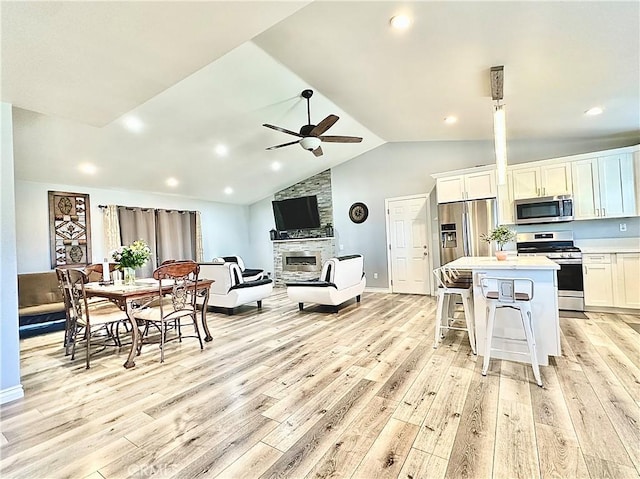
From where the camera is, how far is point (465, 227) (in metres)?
5.40

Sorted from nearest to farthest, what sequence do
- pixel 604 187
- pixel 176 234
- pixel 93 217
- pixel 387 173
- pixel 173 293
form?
pixel 173 293 → pixel 604 187 → pixel 93 217 → pixel 387 173 → pixel 176 234

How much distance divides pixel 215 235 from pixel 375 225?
4.42 m

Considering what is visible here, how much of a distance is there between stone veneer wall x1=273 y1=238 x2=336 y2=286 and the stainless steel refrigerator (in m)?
2.93

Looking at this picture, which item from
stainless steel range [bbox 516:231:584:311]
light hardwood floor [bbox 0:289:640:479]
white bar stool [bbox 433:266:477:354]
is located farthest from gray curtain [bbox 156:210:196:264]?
stainless steel range [bbox 516:231:584:311]

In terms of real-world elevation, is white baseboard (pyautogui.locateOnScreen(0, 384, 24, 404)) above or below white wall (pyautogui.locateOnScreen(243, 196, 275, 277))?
below

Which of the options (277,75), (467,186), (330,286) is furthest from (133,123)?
(467,186)

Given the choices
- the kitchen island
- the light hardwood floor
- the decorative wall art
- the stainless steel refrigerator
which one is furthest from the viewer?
the decorative wall art

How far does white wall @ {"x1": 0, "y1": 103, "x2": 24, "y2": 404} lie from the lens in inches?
96.6

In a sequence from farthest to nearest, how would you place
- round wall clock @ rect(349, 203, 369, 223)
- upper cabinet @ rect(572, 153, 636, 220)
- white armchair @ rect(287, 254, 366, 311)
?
round wall clock @ rect(349, 203, 369, 223)
white armchair @ rect(287, 254, 366, 311)
upper cabinet @ rect(572, 153, 636, 220)

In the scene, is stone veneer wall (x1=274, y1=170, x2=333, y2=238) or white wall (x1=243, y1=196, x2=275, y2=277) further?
white wall (x1=243, y1=196, x2=275, y2=277)

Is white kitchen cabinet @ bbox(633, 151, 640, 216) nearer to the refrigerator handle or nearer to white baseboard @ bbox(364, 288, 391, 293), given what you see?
the refrigerator handle

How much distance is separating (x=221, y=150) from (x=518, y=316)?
5298 millimetres

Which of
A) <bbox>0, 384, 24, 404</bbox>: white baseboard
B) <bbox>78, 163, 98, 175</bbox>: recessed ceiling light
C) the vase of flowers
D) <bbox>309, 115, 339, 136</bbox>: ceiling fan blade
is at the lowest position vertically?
<bbox>0, 384, 24, 404</bbox>: white baseboard

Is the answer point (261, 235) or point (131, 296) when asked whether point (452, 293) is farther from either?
point (261, 235)
